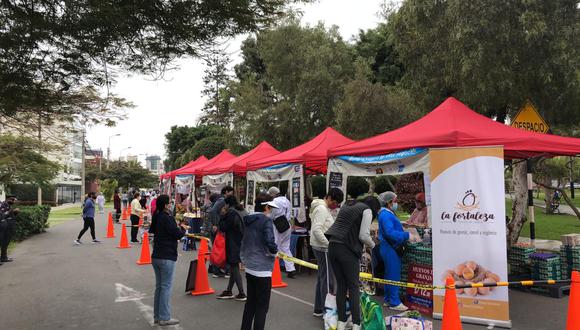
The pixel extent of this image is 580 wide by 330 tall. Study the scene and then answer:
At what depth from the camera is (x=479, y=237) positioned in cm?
611

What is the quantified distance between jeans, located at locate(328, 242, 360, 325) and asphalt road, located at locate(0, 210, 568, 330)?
3.04 feet

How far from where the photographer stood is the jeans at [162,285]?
6117mm

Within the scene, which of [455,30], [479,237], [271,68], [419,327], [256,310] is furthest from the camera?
[271,68]

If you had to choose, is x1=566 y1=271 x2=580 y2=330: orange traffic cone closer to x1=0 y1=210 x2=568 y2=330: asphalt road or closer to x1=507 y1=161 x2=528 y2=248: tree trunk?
x1=0 y1=210 x2=568 y2=330: asphalt road

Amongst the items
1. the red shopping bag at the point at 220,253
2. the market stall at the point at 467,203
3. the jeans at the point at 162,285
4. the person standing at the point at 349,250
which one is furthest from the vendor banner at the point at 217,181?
the person standing at the point at 349,250

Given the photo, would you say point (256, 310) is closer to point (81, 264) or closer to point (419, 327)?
point (419, 327)

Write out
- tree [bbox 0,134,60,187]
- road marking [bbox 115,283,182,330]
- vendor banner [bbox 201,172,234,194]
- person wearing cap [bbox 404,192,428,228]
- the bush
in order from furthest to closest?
tree [bbox 0,134,60,187]
the bush
vendor banner [bbox 201,172,234,194]
person wearing cap [bbox 404,192,428,228]
road marking [bbox 115,283,182,330]

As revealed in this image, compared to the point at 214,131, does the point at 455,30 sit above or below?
below

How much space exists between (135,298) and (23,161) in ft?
51.3

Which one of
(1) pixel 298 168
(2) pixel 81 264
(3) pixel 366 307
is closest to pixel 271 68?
(1) pixel 298 168

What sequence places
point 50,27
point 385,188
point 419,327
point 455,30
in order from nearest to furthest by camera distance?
point 419,327 < point 50,27 < point 455,30 < point 385,188

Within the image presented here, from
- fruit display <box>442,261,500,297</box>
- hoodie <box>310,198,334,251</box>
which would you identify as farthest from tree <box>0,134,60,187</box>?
fruit display <box>442,261,500,297</box>

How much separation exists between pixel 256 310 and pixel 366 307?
51.0 inches

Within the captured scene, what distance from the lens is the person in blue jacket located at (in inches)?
268
